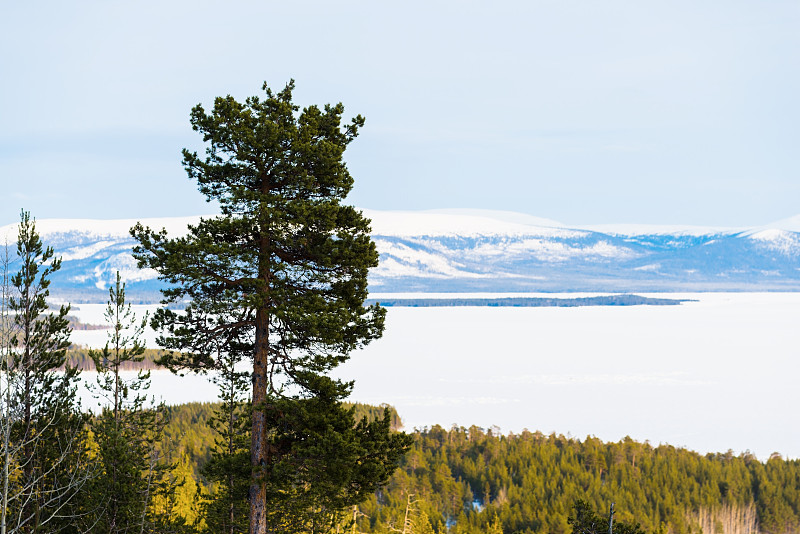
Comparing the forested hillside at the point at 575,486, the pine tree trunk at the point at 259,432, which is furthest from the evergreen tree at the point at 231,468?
the forested hillside at the point at 575,486

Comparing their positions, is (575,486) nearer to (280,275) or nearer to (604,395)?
(280,275)

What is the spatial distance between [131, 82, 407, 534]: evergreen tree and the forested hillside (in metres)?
40.5

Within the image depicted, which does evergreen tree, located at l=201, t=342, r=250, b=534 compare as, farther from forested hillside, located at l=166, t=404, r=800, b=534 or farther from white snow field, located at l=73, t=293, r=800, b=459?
white snow field, located at l=73, t=293, r=800, b=459

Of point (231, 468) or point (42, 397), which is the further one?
point (42, 397)

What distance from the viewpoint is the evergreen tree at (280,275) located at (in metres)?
15.9

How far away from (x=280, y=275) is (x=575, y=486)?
2274 inches

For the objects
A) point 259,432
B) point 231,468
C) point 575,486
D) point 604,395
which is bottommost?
point 604,395

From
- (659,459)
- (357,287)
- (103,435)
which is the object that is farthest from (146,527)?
(659,459)

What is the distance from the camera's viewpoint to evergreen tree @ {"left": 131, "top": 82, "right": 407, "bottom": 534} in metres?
15.9

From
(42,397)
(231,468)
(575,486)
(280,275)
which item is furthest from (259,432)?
(575,486)

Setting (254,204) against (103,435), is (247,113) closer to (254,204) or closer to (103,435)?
(254,204)

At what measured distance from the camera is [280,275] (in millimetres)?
17234

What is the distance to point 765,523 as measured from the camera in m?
69.5

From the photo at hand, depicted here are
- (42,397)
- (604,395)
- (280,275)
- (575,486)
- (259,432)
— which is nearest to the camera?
(259,432)
